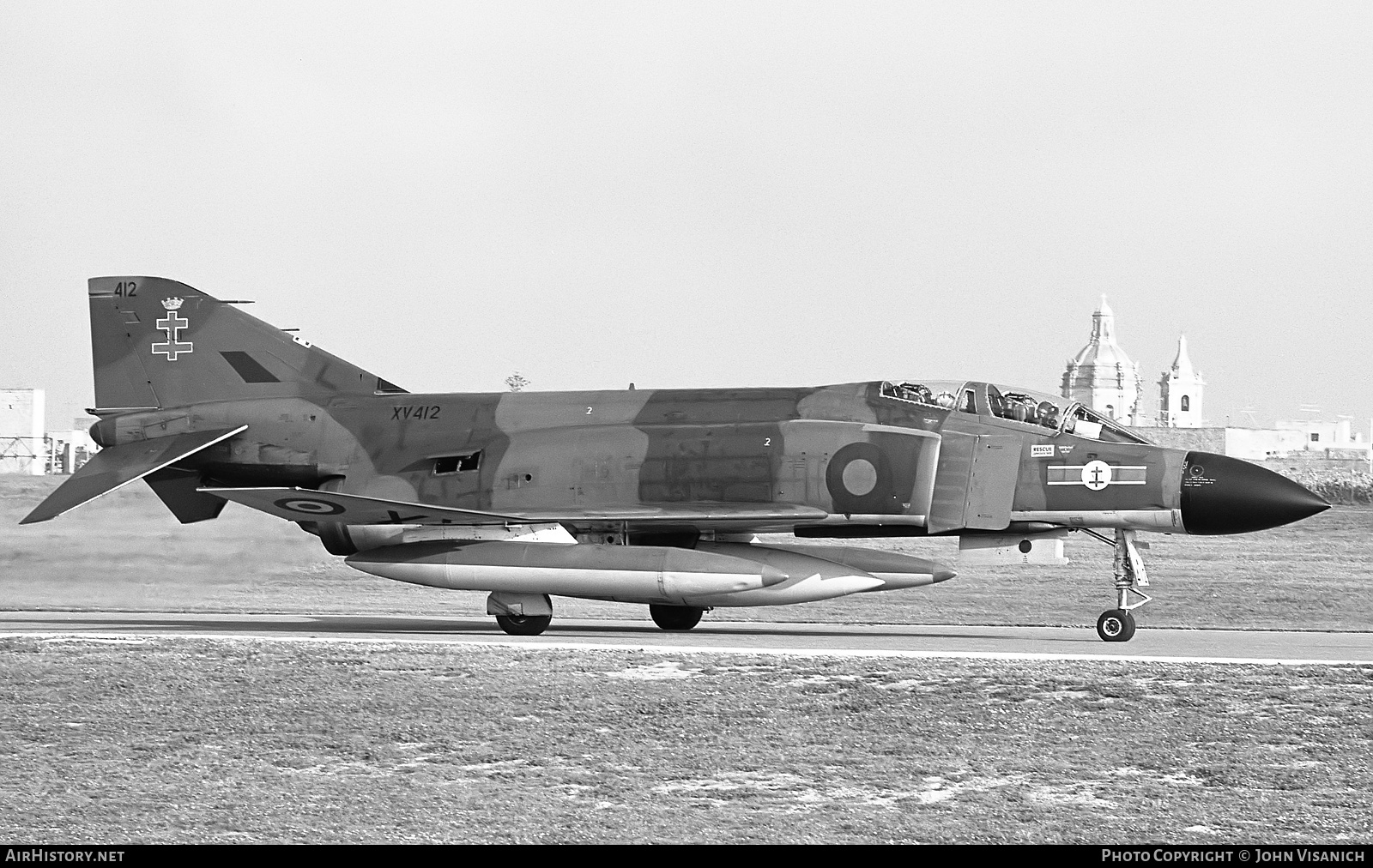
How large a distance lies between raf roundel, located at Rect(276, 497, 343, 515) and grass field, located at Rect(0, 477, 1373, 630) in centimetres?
566

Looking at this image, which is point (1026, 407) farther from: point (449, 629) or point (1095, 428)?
point (449, 629)

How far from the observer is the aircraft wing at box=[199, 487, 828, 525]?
53.9ft

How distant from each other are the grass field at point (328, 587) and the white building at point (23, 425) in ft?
126

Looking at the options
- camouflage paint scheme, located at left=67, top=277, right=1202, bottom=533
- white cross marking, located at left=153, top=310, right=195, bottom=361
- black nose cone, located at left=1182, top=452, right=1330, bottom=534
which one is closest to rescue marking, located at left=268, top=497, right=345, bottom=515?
camouflage paint scheme, located at left=67, top=277, right=1202, bottom=533

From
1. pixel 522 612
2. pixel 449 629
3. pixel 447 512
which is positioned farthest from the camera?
pixel 449 629

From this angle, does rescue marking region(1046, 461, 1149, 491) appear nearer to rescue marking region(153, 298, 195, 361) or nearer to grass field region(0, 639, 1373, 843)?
grass field region(0, 639, 1373, 843)

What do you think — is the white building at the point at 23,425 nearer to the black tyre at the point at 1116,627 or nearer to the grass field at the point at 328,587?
the grass field at the point at 328,587

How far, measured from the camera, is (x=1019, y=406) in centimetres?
1666

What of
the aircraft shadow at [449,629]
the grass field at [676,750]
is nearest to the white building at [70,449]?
the aircraft shadow at [449,629]

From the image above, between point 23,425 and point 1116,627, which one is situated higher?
point 23,425

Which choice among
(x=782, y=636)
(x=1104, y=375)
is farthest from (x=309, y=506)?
(x=1104, y=375)

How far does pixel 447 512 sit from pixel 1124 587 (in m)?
7.00

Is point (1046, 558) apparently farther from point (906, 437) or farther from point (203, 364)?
point (203, 364)

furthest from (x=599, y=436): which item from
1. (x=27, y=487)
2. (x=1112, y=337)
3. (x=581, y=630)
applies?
(x=1112, y=337)
